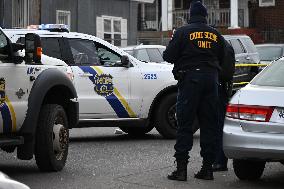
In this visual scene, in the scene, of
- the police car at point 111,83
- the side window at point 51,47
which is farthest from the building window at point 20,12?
the side window at point 51,47

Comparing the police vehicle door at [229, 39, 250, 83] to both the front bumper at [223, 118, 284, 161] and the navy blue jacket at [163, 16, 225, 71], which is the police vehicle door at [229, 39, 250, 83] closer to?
the navy blue jacket at [163, 16, 225, 71]

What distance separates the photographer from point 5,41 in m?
8.12

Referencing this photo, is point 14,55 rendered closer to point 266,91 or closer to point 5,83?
point 5,83

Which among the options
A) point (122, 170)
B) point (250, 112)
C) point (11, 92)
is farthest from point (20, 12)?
point (250, 112)

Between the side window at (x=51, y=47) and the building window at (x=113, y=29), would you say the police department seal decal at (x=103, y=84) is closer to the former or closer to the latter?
the side window at (x=51, y=47)

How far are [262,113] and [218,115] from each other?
0.98 m

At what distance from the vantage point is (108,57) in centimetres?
1240

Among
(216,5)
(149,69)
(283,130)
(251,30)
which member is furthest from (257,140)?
(216,5)

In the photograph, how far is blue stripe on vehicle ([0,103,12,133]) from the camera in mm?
7863

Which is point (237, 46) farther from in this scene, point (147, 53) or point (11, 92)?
point (11, 92)

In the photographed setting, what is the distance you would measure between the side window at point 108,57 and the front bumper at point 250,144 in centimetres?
486

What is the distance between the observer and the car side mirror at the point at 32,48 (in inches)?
318

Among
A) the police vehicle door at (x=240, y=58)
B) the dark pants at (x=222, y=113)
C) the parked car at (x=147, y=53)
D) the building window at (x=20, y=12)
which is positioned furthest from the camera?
the building window at (x=20, y=12)

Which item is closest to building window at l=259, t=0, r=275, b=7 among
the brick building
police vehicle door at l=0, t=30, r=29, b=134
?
the brick building
